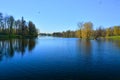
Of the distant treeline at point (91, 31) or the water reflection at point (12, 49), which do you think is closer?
the water reflection at point (12, 49)

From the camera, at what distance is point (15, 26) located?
10894 cm

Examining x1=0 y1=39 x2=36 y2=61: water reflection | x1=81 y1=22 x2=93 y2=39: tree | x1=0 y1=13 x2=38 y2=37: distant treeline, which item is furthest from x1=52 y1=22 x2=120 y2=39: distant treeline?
x1=0 y1=39 x2=36 y2=61: water reflection

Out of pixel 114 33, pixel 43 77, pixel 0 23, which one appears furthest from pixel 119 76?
pixel 114 33

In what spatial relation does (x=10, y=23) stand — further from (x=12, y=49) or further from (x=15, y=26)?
(x=12, y=49)

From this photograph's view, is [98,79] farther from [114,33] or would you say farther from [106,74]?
[114,33]

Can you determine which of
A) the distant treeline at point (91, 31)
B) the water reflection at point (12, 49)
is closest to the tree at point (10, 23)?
the distant treeline at point (91, 31)

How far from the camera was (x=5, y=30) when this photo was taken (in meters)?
95.8

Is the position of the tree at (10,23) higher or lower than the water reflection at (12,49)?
higher

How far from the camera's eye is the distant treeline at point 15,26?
3708 inches

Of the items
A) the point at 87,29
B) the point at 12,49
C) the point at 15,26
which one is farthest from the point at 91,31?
the point at 12,49

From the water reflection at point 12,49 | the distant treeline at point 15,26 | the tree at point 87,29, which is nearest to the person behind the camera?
the water reflection at point 12,49

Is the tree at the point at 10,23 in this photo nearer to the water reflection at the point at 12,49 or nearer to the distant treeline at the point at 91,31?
the distant treeline at the point at 91,31

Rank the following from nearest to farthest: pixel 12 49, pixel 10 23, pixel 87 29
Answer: pixel 12 49
pixel 10 23
pixel 87 29

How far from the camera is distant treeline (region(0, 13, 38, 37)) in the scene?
9419 centimetres
